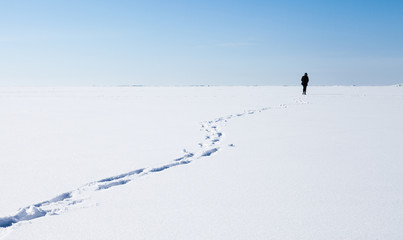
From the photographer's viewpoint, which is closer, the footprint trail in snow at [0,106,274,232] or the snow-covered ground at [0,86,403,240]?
the snow-covered ground at [0,86,403,240]

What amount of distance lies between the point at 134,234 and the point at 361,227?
1.20 metres

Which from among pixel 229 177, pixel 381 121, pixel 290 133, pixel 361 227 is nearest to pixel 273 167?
pixel 229 177

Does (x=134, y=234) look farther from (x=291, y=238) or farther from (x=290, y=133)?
(x=290, y=133)

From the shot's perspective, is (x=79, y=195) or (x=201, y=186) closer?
(x=79, y=195)

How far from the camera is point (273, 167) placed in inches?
138

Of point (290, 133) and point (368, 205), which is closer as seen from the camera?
point (368, 205)

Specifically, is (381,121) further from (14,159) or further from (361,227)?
(14,159)

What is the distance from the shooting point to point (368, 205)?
7.78 feet

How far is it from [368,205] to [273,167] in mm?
1207

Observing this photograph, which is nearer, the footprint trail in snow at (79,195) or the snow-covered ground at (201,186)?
the snow-covered ground at (201,186)

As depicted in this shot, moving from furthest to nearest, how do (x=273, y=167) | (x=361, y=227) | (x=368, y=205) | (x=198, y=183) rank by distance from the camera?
(x=273, y=167) → (x=198, y=183) → (x=368, y=205) → (x=361, y=227)

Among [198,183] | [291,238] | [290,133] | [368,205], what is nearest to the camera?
[291,238]

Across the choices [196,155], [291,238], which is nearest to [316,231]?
[291,238]

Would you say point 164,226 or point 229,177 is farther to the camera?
point 229,177
